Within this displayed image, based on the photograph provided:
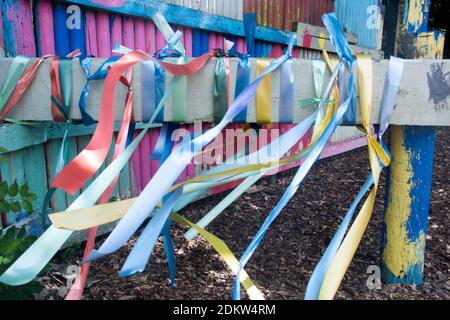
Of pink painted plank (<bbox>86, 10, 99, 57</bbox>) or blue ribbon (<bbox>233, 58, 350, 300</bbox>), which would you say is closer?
blue ribbon (<bbox>233, 58, 350, 300</bbox>)

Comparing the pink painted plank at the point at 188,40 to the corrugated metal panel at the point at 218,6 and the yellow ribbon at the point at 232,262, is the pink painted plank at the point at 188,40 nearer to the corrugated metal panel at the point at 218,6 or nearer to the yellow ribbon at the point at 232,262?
the corrugated metal panel at the point at 218,6

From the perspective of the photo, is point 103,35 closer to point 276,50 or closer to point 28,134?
point 28,134

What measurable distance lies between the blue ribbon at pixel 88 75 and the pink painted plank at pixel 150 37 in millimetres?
1017

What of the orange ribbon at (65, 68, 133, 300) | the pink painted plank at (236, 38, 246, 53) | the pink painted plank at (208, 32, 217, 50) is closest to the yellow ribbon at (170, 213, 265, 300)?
the orange ribbon at (65, 68, 133, 300)

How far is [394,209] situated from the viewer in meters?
1.73

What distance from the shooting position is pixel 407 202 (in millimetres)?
1697

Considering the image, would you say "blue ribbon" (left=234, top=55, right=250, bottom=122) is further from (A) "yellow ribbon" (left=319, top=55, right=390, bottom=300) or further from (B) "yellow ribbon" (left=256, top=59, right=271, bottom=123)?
(A) "yellow ribbon" (left=319, top=55, right=390, bottom=300)

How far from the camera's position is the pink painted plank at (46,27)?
75.7 inches

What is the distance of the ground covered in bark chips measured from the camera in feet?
5.91

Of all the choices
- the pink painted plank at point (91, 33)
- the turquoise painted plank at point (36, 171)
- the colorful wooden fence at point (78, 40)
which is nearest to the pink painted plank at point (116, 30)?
the colorful wooden fence at point (78, 40)

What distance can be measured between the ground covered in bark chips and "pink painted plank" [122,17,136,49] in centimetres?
111

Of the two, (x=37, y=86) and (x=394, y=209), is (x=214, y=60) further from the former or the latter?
(x=394, y=209)

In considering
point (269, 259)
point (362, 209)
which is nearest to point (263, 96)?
point (362, 209)

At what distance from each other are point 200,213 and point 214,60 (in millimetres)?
1547
